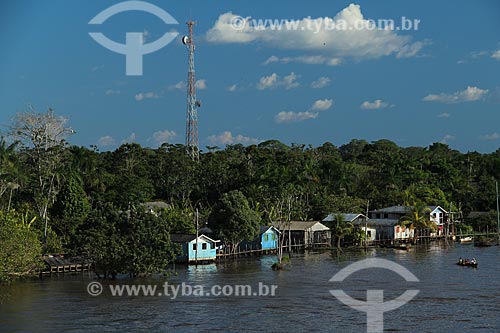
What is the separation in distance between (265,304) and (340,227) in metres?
28.4

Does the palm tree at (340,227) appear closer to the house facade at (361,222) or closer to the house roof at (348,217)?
the house facade at (361,222)

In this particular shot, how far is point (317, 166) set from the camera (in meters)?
83.5

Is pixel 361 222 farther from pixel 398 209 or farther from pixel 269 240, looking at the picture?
pixel 269 240

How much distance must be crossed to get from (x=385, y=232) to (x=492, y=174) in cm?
3277

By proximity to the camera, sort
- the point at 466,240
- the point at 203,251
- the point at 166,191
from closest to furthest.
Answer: the point at 203,251 < the point at 466,240 < the point at 166,191

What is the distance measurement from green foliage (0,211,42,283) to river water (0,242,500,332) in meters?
0.88

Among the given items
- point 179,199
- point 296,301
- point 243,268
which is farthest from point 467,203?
point 296,301

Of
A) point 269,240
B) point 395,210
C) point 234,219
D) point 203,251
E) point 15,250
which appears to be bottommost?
point 203,251

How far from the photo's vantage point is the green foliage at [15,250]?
1510 inches

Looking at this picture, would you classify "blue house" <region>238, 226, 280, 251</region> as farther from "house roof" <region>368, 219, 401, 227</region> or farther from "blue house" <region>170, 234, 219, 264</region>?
"house roof" <region>368, 219, 401, 227</region>

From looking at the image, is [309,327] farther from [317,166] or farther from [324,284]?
[317,166]

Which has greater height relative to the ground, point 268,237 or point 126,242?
point 268,237

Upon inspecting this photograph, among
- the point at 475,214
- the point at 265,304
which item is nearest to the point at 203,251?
the point at 265,304

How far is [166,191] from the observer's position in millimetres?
75375
